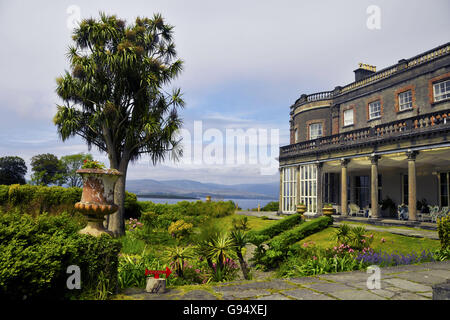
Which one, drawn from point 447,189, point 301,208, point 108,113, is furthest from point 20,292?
point 447,189

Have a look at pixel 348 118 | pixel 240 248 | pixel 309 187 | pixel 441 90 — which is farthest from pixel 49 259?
pixel 348 118

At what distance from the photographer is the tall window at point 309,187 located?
2006 centimetres

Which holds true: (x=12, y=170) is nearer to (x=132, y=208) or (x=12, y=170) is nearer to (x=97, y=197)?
(x=132, y=208)

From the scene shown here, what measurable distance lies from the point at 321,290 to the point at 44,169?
56.9 meters

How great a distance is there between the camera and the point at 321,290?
4.34m

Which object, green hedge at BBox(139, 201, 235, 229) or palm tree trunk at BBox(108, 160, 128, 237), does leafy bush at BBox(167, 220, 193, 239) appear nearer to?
palm tree trunk at BBox(108, 160, 128, 237)

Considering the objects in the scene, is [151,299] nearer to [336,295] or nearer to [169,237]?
[336,295]

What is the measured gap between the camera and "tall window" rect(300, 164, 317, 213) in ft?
65.8

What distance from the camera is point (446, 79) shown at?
15078 millimetres

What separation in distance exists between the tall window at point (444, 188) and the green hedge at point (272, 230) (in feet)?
24.9

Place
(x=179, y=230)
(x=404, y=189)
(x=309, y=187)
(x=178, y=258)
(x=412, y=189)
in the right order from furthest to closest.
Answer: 1. (x=309, y=187)
2. (x=404, y=189)
3. (x=412, y=189)
4. (x=179, y=230)
5. (x=178, y=258)

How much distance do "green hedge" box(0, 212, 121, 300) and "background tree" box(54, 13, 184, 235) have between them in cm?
990

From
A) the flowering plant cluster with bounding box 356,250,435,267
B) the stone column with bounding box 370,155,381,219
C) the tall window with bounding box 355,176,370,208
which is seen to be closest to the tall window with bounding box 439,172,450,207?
the stone column with bounding box 370,155,381,219
